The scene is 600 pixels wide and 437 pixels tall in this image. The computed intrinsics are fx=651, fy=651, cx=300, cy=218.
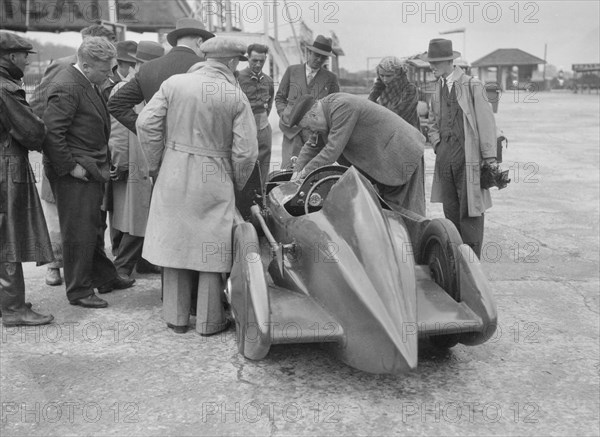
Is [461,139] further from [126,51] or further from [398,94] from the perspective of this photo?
[126,51]

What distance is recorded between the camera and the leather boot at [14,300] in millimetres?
4879

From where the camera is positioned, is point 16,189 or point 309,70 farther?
point 309,70

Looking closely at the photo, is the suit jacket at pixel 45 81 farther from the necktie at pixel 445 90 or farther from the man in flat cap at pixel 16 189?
the necktie at pixel 445 90

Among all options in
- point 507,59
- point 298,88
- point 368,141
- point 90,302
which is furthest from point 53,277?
point 507,59

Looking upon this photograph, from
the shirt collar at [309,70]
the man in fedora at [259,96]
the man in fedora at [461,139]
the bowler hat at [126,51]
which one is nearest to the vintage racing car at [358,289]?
the man in fedora at [461,139]

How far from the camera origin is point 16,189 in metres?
4.78

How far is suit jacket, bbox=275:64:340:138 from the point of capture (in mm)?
8133

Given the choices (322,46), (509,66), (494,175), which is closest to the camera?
(494,175)

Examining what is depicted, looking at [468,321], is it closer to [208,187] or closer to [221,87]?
[208,187]

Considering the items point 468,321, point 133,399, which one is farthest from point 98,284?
point 468,321

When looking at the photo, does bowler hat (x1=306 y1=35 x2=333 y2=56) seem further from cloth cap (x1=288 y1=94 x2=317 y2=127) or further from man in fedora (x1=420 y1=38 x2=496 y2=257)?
cloth cap (x1=288 y1=94 x2=317 y2=127)

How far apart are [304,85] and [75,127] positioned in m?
3.65

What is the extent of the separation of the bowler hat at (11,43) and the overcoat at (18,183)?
0.41 feet

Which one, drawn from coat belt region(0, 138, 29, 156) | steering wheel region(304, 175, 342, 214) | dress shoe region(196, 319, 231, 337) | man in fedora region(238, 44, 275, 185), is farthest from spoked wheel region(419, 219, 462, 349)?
man in fedora region(238, 44, 275, 185)
